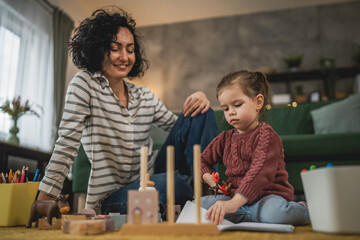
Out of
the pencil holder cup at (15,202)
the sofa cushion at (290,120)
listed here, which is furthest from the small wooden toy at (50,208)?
the sofa cushion at (290,120)

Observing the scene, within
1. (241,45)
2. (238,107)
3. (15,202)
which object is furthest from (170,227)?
(241,45)

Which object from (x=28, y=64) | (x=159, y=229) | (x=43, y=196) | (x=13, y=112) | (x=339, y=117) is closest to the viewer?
(x=159, y=229)

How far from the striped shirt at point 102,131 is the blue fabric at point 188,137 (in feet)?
0.40

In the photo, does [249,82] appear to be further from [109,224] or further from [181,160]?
[109,224]

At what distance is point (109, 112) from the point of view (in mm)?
1257

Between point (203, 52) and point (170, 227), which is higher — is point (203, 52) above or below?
above

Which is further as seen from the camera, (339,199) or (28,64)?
(28,64)

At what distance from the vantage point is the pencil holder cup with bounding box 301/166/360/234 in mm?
658

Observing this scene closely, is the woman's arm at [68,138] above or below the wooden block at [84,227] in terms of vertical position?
above

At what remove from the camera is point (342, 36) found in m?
3.79

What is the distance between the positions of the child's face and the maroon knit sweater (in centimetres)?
3

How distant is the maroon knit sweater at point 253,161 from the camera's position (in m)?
0.85

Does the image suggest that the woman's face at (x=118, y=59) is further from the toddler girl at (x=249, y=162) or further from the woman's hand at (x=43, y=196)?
the woman's hand at (x=43, y=196)

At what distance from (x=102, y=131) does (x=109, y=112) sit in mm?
77
